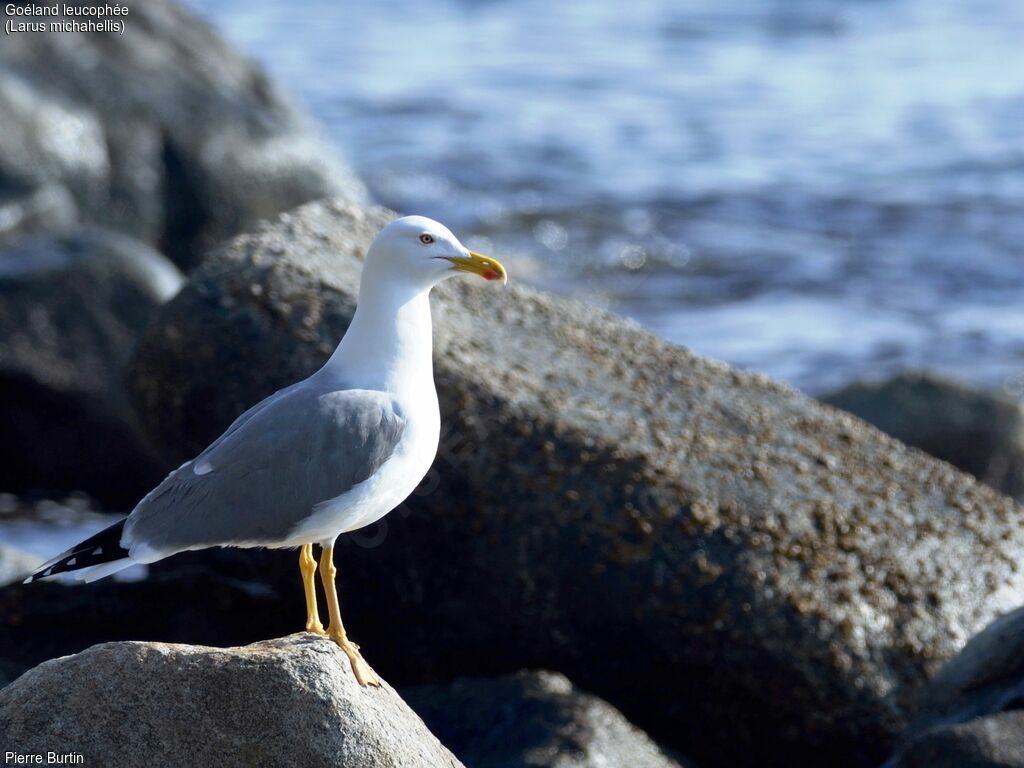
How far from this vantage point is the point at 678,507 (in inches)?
248

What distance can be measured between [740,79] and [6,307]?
14.4 m

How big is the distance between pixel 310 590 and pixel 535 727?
4.43 feet

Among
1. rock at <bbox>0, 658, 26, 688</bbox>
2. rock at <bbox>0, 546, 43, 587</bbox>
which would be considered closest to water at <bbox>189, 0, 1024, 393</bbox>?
rock at <bbox>0, 546, 43, 587</bbox>

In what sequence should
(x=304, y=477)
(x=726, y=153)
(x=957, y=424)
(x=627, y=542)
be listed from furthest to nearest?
(x=726, y=153), (x=957, y=424), (x=627, y=542), (x=304, y=477)

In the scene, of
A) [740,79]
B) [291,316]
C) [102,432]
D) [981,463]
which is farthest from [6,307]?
[740,79]

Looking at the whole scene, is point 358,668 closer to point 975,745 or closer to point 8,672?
point 975,745

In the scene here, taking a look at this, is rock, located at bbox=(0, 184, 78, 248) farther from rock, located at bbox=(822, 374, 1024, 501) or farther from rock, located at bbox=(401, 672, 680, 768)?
rock, located at bbox=(401, 672, 680, 768)

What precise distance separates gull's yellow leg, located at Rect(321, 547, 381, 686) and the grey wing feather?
0.81 ft

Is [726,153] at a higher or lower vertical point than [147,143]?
lower

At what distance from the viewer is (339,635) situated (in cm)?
496

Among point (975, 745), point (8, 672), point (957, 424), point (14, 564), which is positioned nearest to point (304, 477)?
point (975, 745)

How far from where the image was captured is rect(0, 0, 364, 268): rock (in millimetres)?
12391

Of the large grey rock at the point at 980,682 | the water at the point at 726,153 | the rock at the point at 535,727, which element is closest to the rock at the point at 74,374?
the rock at the point at 535,727

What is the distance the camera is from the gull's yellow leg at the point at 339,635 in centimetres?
480
